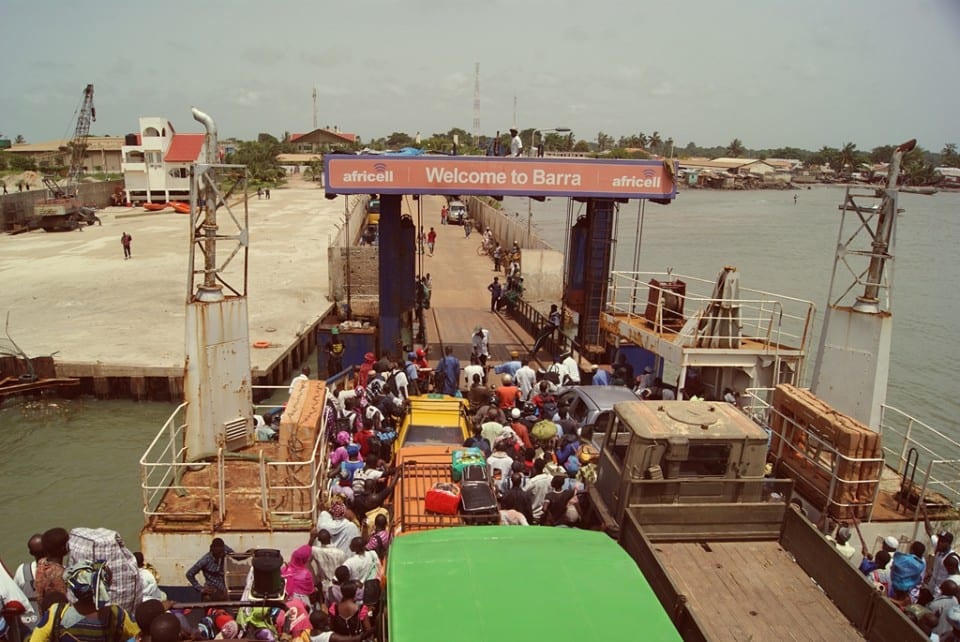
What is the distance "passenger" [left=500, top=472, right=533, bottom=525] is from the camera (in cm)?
811

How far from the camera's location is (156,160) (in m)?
63.2

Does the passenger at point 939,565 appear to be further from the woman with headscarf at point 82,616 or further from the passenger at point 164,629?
the woman with headscarf at point 82,616

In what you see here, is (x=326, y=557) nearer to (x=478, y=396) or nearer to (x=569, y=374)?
(x=478, y=396)

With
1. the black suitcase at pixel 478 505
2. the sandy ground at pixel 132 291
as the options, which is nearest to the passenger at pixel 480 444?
the black suitcase at pixel 478 505

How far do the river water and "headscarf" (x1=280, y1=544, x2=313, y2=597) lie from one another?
7.96 metres

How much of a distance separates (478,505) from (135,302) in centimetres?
2444

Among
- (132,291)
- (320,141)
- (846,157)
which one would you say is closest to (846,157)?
(846,157)

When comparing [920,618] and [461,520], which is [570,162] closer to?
[461,520]

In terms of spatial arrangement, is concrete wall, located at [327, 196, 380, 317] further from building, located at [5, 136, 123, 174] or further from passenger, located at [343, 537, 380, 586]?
building, located at [5, 136, 123, 174]

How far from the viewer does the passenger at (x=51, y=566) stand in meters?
5.76

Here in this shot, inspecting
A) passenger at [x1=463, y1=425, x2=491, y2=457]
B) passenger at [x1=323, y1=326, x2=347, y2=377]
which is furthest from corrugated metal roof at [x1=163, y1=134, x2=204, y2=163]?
passenger at [x1=463, y1=425, x2=491, y2=457]

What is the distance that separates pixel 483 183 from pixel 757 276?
33.9 metres

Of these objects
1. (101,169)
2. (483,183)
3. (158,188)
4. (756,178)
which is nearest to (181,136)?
(158,188)

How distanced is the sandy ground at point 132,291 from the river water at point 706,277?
2.35 metres
